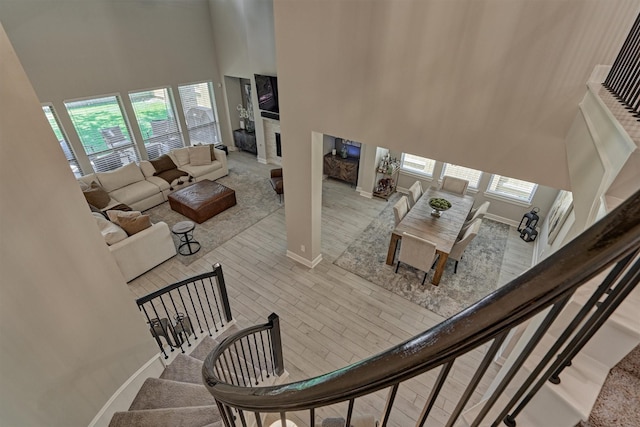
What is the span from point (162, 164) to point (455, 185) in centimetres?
733

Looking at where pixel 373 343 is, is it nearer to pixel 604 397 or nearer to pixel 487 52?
pixel 604 397

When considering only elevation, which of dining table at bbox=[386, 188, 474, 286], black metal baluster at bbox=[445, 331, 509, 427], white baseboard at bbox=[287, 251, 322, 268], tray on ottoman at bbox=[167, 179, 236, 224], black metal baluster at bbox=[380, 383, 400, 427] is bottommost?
white baseboard at bbox=[287, 251, 322, 268]

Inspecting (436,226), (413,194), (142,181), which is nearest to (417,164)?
(413,194)

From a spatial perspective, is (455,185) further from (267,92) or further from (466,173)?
(267,92)

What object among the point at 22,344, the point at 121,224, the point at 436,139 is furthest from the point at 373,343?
the point at 121,224

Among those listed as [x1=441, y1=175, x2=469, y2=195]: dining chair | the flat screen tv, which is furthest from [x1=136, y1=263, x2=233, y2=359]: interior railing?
the flat screen tv

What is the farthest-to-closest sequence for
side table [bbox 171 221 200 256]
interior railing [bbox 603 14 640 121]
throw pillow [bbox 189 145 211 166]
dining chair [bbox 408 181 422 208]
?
1. throw pillow [bbox 189 145 211 166]
2. dining chair [bbox 408 181 422 208]
3. side table [bbox 171 221 200 256]
4. interior railing [bbox 603 14 640 121]

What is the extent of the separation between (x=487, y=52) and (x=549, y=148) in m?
1.01

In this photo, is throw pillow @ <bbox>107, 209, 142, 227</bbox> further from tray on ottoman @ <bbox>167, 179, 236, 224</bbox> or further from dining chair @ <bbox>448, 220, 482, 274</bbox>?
dining chair @ <bbox>448, 220, 482, 274</bbox>

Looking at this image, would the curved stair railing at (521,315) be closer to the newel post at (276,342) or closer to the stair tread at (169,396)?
the newel post at (276,342)

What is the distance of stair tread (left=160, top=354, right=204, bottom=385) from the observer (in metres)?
2.96

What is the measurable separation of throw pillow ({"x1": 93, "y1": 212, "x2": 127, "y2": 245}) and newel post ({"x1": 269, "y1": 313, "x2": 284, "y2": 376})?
135 inches

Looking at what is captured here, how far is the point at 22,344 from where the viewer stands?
1.83 metres

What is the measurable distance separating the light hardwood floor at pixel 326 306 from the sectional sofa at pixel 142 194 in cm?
33
